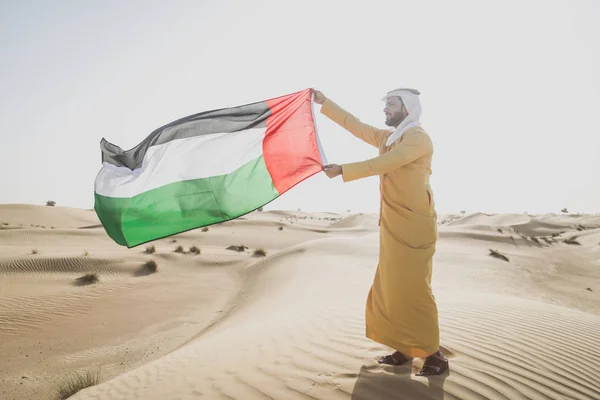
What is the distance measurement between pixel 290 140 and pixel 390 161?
1.75 metres

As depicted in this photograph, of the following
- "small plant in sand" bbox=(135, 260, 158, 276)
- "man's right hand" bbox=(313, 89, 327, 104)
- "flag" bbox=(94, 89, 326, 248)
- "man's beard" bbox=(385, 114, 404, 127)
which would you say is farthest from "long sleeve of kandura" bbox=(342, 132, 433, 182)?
"small plant in sand" bbox=(135, 260, 158, 276)

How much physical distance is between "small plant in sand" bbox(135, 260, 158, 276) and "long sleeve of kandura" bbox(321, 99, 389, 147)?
11044 mm

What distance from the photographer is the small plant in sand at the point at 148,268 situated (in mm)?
13180

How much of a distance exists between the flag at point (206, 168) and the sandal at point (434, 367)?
89.7 inches

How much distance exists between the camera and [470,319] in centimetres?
508

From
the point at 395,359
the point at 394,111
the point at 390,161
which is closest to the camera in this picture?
the point at 390,161

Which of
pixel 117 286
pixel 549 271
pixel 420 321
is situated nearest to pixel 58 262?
pixel 117 286

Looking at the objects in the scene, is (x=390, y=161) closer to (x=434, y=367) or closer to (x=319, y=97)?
(x=319, y=97)

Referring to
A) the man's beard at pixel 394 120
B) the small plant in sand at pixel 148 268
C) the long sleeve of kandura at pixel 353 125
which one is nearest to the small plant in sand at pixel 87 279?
the small plant in sand at pixel 148 268

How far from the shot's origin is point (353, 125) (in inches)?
168

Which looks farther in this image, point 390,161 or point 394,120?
point 394,120

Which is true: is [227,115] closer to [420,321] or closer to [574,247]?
[420,321]

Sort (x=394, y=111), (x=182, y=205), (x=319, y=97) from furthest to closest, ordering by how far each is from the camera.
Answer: (x=319, y=97) < (x=182, y=205) < (x=394, y=111)

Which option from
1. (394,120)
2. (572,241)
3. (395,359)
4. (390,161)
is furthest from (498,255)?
(390,161)
